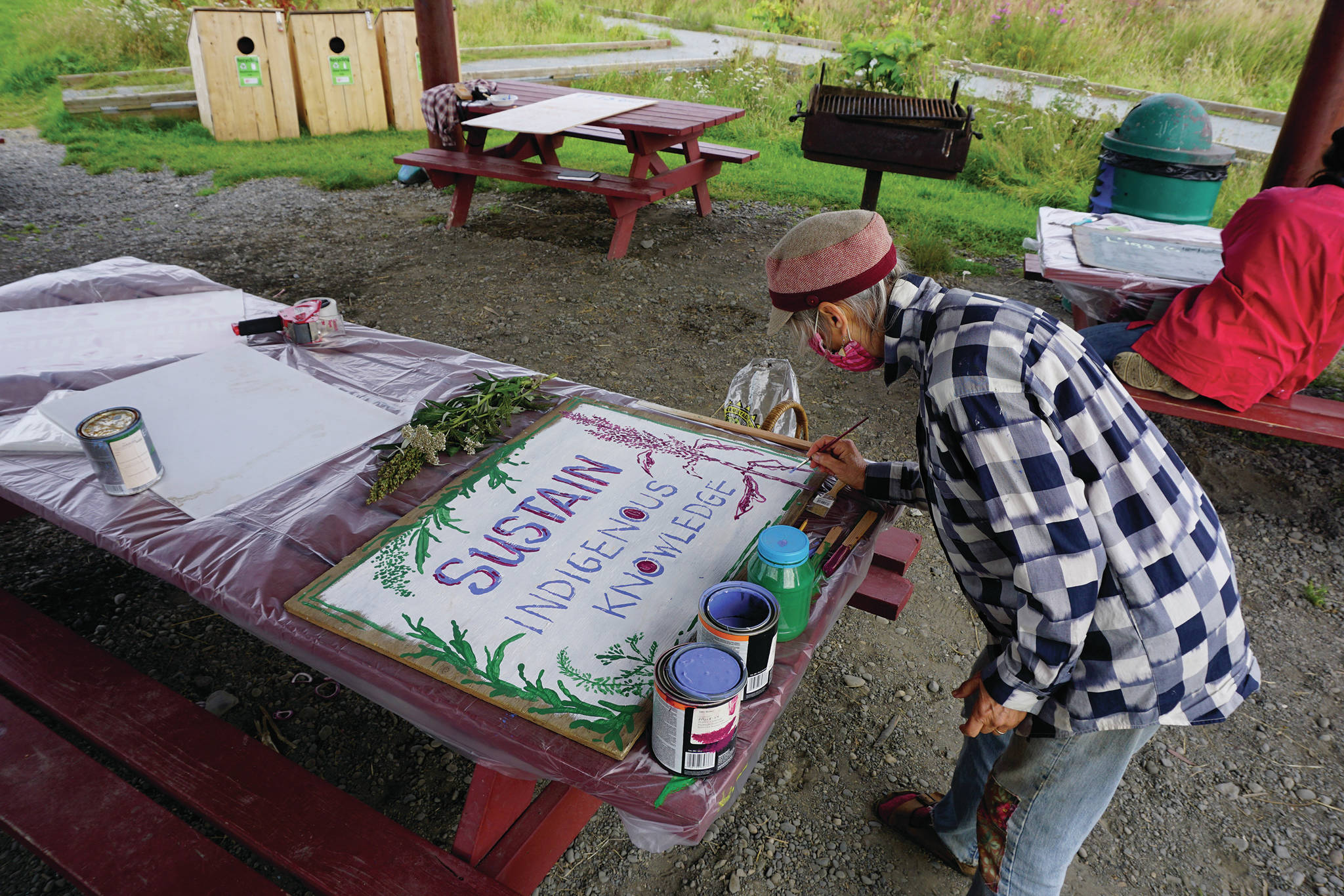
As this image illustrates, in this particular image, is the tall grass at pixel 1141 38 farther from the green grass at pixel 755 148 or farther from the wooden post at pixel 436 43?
the wooden post at pixel 436 43

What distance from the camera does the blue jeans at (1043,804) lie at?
4.46ft

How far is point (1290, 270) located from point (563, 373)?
2.92 metres

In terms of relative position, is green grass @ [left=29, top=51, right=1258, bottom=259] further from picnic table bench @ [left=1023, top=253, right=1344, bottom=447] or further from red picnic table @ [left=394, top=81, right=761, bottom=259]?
picnic table bench @ [left=1023, top=253, right=1344, bottom=447]

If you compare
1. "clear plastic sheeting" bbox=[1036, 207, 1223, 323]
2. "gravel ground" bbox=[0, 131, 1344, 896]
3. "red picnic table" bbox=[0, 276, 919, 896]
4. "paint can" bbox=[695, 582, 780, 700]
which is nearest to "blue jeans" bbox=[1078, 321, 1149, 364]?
"clear plastic sheeting" bbox=[1036, 207, 1223, 323]

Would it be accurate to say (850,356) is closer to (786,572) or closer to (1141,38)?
(786,572)

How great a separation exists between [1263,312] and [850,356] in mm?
1933

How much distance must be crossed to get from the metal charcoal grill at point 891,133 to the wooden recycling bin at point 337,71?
514 cm

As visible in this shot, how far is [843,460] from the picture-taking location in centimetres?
171

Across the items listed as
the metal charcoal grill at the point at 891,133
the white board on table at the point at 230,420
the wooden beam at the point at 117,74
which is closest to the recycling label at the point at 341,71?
the wooden beam at the point at 117,74

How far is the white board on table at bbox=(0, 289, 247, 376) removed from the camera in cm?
225

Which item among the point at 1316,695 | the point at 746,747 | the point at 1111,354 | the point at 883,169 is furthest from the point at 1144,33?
the point at 746,747

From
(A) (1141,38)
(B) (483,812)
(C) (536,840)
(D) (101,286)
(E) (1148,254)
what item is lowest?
(C) (536,840)

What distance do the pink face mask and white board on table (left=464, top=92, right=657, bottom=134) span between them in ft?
12.5

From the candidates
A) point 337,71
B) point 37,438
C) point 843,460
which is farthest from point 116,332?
point 337,71
